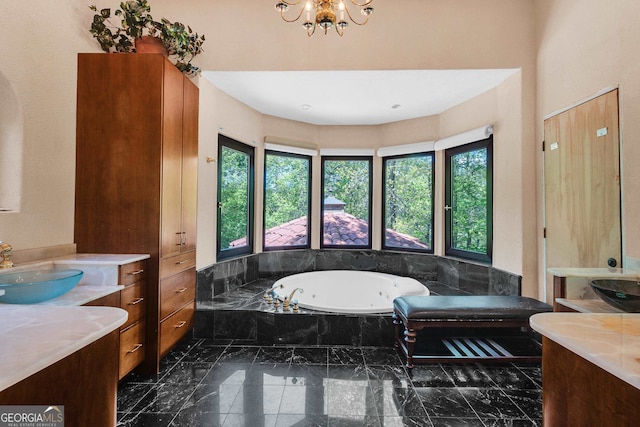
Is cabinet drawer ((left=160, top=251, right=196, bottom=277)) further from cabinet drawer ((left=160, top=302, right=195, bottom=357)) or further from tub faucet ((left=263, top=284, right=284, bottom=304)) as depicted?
tub faucet ((left=263, top=284, right=284, bottom=304))

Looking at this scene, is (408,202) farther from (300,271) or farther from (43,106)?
(43,106)

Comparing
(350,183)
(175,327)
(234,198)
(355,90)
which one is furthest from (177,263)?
(350,183)

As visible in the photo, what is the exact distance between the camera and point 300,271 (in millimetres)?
3717

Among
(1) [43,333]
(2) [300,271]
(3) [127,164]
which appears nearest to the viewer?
(1) [43,333]

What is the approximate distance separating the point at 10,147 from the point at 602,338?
298 centimetres

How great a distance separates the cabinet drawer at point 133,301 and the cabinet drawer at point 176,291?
0.41ft

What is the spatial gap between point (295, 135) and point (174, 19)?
1.77 m

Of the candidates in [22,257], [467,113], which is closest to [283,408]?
[22,257]

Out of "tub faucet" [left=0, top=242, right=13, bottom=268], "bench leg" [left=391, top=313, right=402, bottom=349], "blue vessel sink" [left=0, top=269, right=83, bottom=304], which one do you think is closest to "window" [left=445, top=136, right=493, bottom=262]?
"bench leg" [left=391, top=313, right=402, bottom=349]

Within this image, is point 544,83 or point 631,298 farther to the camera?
point 544,83

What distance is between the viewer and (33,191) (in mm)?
1791

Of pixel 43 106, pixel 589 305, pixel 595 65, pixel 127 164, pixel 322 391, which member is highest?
pixel 595 65

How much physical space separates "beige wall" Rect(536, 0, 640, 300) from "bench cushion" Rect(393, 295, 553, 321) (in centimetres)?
49

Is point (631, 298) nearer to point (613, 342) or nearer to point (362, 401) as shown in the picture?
point (613, 342)
